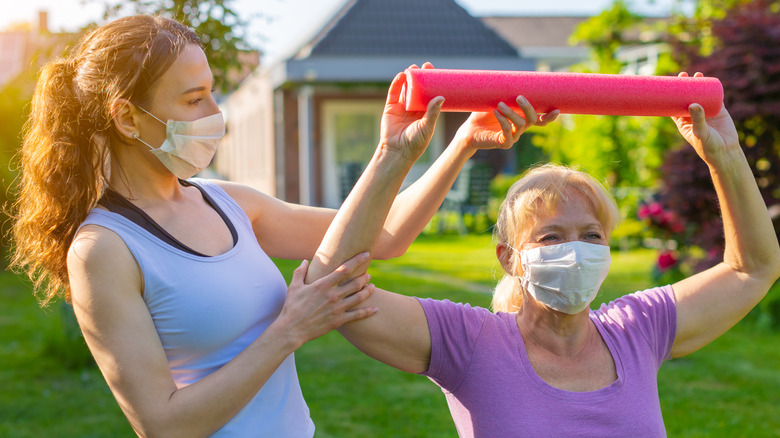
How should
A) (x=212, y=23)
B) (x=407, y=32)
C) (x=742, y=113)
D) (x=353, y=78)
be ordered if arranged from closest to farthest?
1. (x=212, y=23)
2. (x=742, y=113)
3. (x=353, y=78)
4. (x=407, y=32)

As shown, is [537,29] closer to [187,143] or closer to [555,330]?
[555,330]

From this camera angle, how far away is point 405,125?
1.98m

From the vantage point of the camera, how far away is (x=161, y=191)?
6.61ft

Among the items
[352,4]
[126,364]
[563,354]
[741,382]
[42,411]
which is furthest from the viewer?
[352,4]

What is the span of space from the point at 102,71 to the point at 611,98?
1281 millimetres

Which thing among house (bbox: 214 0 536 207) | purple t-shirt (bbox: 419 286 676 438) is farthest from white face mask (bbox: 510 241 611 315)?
house (bbox: 214 0 536 207)

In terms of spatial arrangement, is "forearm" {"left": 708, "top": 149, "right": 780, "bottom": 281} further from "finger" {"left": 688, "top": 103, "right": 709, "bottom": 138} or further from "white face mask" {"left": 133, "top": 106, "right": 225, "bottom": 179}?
"white face mask" {"left": 133, "top": 106, "right": 225, "bottom": 179}

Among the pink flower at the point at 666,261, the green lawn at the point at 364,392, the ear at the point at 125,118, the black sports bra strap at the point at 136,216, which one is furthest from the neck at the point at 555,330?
the pink flower at the point at 666,261

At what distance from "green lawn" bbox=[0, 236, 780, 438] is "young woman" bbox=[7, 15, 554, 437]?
237 cm

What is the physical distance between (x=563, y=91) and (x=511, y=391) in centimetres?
81

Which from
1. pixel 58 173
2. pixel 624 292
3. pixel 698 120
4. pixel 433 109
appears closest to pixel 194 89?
pixel 58 173

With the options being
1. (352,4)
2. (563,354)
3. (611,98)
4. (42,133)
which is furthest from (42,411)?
(352,4)

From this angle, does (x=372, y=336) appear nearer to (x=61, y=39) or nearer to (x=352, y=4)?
(x=61, y=39)

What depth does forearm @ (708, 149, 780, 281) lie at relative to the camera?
2264mm
